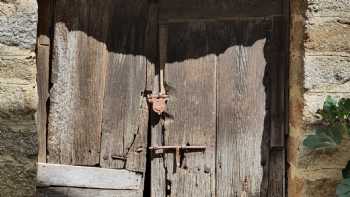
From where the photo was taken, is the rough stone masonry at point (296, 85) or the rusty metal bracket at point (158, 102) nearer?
the rough stone masonry at point (296, 85)

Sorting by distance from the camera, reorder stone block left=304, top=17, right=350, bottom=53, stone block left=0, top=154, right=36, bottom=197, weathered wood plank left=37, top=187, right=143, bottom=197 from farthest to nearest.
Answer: weathered wood plank left=37, top=187, right=143, bottom=197 → stone block left=304, top=17, right=350, bottom=53 → stone block left=0, top=154, right=36, bottom=197

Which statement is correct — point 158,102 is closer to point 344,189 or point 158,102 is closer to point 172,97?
point 172,97

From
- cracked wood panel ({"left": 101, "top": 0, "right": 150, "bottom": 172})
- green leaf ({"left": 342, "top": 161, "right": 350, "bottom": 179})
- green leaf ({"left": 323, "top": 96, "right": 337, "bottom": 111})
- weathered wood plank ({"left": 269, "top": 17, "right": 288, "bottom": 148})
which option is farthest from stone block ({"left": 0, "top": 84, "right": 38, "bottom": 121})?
green leaf ({"left": 342, "top": 161, "right": 350, "bottom": 179})

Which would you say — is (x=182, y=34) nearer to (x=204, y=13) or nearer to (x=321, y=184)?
(x=204, y=13)

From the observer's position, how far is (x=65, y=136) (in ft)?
9.82

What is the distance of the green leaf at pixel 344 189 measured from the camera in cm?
264

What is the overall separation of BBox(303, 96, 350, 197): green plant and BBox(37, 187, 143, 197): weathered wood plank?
866mm

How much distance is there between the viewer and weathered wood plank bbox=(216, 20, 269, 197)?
3.02 meters

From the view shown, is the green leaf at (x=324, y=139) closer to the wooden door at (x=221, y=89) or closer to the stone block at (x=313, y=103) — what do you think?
the stone block at (x=313, y=103)

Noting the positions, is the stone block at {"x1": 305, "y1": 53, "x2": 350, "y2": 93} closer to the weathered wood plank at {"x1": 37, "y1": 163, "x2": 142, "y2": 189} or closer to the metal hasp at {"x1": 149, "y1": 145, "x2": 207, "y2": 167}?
the metal hasp at {"x1": 149, "y1": 145, "x2": 207, "y2": 167}

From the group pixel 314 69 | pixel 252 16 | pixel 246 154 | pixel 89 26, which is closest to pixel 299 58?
pixel 314 69

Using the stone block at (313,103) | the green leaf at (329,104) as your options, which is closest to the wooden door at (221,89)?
the stone block at (313,103)

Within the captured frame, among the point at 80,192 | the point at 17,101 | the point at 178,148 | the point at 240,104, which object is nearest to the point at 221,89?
the point at 240,104

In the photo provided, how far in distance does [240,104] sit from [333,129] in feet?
1.55
